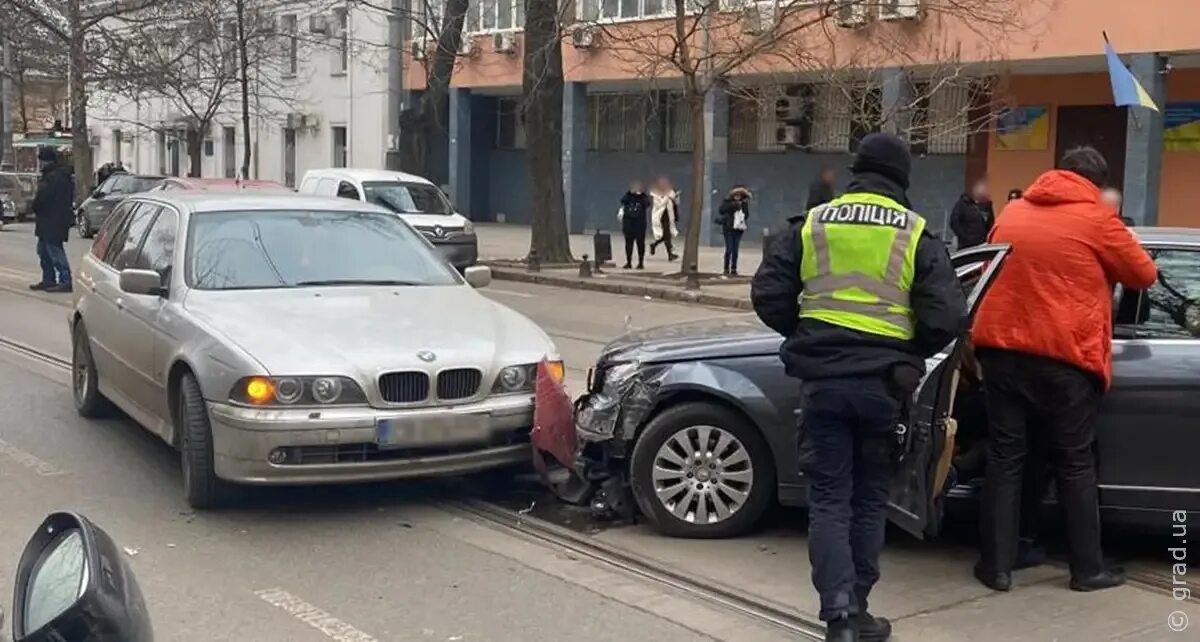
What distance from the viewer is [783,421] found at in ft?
20.0

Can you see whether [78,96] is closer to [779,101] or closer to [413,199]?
[413,199]

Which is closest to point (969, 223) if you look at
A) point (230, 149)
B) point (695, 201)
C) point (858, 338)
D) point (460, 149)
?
point (695, 201)

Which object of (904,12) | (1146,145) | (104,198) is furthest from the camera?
(104,198)

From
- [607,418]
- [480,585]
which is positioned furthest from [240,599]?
[607,418]

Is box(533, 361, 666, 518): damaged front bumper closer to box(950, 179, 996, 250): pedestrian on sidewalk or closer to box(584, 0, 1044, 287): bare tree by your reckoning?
box(950, 179, 996, 250): pedestrian on sidewalk

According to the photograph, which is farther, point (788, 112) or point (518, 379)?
point (788, 112)

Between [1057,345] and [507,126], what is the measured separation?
3658 cm

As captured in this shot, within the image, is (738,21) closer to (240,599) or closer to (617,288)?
(617,288)

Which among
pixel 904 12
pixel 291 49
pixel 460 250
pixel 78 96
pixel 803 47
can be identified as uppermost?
pixel 291 49

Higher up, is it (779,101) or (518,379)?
(779,101)

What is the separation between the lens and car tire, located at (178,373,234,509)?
659 cm

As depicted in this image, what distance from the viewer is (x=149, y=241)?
27.2 feet

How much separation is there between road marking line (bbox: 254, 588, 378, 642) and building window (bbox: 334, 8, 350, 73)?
34089mm

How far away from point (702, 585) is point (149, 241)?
4435 mm
